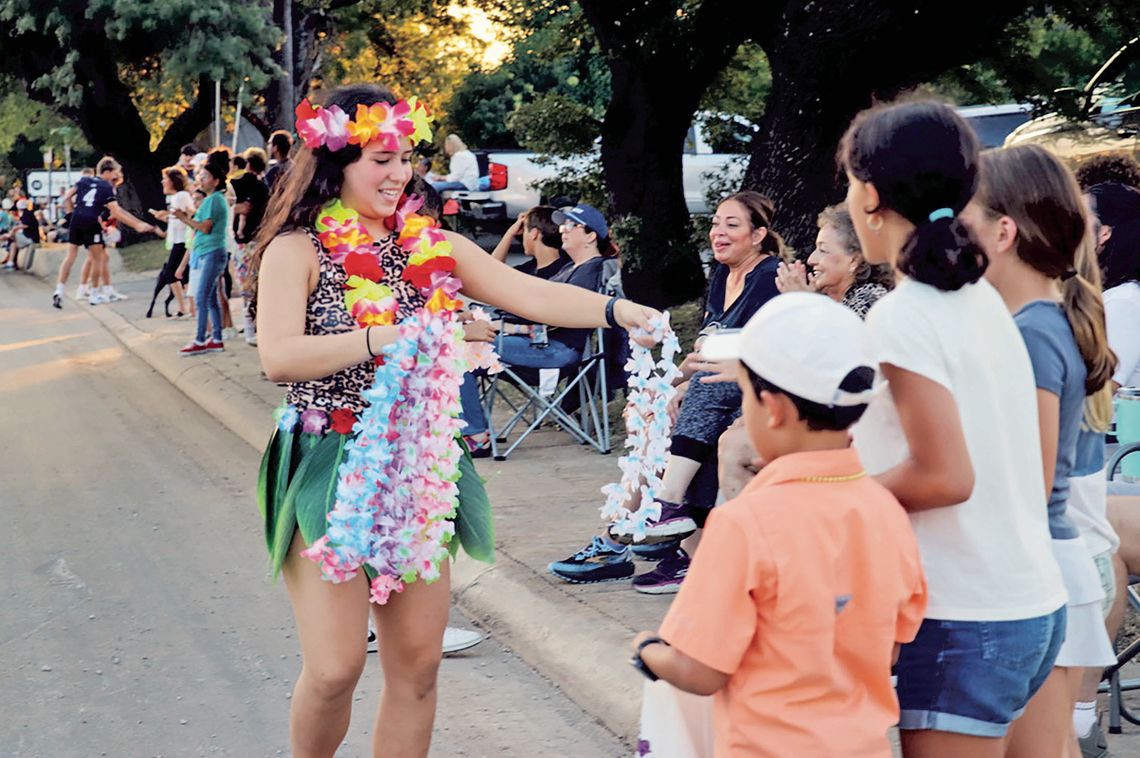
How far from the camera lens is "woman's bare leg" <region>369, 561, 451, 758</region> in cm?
364

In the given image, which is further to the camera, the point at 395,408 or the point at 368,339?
the point at 395,408

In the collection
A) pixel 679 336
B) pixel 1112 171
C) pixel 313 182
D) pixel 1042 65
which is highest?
pixel 1042 65

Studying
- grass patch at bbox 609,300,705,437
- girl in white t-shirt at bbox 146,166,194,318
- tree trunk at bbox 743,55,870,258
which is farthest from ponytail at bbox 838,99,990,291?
girl in white t-shirt at bbox 146,166,194,318

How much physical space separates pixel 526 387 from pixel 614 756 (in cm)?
450

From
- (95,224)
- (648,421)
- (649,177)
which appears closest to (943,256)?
(648,421)

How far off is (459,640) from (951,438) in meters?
3.55

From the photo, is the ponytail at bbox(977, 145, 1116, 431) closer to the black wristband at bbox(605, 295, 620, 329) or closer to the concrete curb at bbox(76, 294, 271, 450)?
the black wristband at bbox(605, 295, 620, 329)

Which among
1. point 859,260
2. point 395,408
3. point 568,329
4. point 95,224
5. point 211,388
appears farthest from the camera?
point 95,224

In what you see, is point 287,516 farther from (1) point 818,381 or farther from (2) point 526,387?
(2) point 526,387

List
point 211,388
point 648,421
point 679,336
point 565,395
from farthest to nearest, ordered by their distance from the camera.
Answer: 1. point 679,336
2. point 211,388
3. point 565,395
4. point 648,421

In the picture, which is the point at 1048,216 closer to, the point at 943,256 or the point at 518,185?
the point at 943,256

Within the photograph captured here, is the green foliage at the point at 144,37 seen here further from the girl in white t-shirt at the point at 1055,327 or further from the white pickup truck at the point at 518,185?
the girl in white t-shirt at the point at 1055,327

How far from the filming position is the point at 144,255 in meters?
26.5

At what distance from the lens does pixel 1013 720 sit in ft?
8.95
